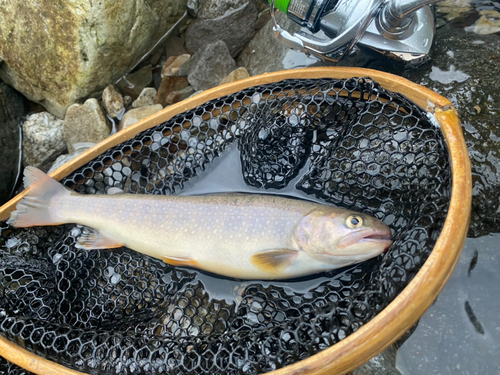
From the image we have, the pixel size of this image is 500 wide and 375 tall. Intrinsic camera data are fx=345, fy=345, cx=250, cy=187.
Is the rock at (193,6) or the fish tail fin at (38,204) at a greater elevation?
the rock at (193,6)

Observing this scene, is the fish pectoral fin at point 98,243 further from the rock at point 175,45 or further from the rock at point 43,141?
the rock at point 175,45

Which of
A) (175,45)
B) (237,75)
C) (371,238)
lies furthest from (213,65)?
(371,238)

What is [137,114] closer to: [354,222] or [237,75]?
[237,75]

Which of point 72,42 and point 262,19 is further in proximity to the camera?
point 262,19

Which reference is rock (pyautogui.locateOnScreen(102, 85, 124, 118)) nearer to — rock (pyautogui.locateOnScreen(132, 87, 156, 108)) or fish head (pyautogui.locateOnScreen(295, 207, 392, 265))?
rock (pyautogui.locateOnScreen(132, 87, 156, 108))

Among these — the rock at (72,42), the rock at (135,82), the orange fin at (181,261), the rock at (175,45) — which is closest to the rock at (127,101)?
the rock at (135,82)

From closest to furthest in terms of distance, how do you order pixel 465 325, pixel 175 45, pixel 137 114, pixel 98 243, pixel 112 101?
pixel 465 325 < pixel 98 243 < pixel 137 114 < pixel 112 101 < pixel 175 45
